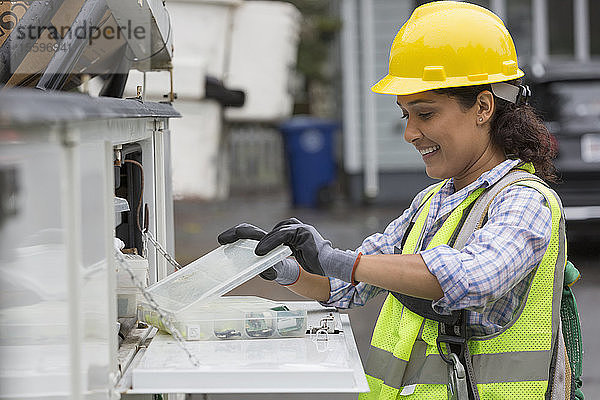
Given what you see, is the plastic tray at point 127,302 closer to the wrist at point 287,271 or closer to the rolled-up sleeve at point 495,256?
the wrist at point 287,271

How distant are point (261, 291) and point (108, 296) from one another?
16.9 feet

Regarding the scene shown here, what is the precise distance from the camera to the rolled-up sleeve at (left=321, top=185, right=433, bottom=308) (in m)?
2.45

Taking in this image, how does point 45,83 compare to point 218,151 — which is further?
point 218,151

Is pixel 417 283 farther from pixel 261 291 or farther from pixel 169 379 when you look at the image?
pixel 261 291

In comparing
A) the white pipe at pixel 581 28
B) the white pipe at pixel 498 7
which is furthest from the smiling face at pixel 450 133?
the white pipe at pixel 581 28

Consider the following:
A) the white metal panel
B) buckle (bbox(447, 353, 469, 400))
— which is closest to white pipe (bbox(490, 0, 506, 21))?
buckle (bbox(447, 353, 469, 400))

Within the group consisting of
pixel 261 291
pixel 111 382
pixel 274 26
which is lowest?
pixel 261 291

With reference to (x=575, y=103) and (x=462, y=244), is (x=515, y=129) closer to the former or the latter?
(x=462, y=244)

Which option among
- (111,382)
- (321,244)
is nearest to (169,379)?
(111,382)

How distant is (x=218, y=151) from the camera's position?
5949 millimetres

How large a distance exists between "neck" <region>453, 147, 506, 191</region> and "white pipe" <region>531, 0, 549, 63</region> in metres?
9.91

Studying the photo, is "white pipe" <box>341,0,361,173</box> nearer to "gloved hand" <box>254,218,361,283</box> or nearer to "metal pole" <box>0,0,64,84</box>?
"metal pole" <box>0,0,64,84</box>

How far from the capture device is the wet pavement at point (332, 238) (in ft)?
17.6

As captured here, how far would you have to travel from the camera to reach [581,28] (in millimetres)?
11859
